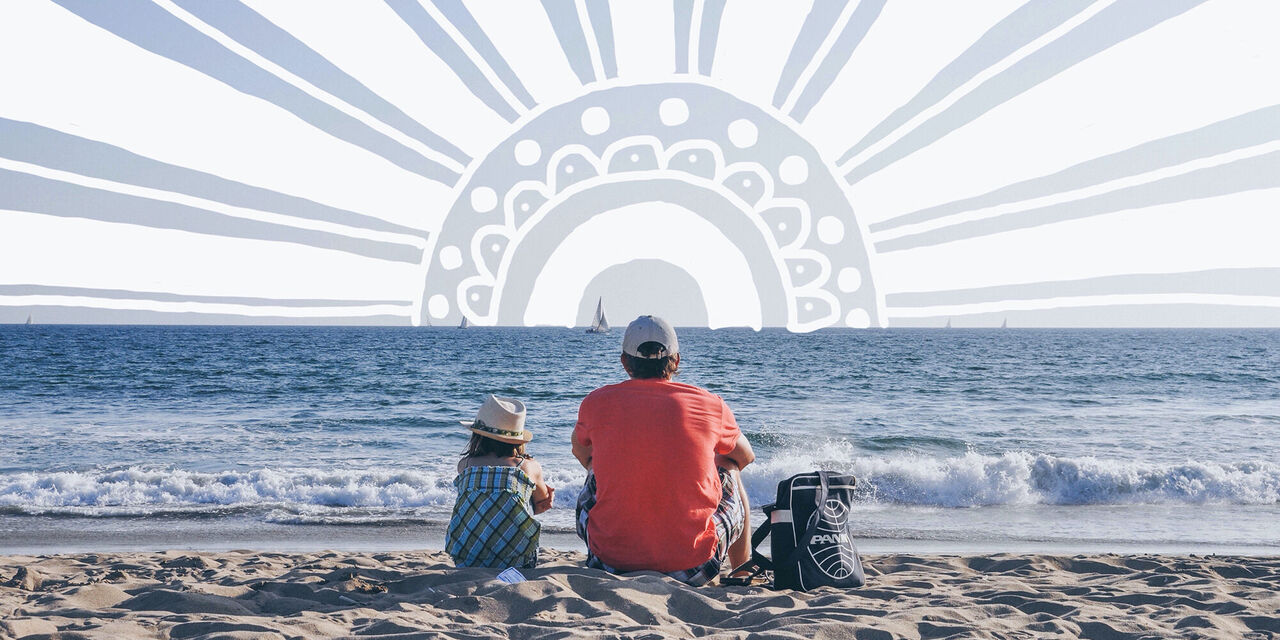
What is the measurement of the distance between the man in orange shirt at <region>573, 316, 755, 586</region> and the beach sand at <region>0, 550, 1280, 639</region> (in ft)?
0.47

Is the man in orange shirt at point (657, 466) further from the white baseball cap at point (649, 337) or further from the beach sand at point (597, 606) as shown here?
the beach sand at point (597, 606)

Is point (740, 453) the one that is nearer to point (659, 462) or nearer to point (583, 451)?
point (659, 462)

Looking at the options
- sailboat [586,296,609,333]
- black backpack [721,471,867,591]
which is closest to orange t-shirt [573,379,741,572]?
black backpack [721,471,867,591]

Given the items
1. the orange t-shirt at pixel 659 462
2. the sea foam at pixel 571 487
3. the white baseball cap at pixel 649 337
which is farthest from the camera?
the sea foam at pixel 571 487

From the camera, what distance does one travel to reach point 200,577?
4.53 meters

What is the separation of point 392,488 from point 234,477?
1.72 meters

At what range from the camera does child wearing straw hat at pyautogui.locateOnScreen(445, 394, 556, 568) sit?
3893mm

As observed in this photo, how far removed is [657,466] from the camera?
135 inches

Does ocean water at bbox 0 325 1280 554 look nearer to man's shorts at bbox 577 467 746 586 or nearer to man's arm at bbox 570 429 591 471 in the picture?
man's shorts at bbox 577 467 746 586

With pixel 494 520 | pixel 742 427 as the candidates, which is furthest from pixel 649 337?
pixel 742 427

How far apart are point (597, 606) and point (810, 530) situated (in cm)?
109

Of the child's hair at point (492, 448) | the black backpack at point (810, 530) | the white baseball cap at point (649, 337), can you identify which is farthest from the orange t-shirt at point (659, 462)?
the child's hair at point (492, 448)

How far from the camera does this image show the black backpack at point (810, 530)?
12.6 ft

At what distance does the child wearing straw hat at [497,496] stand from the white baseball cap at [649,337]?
2.20 feet
